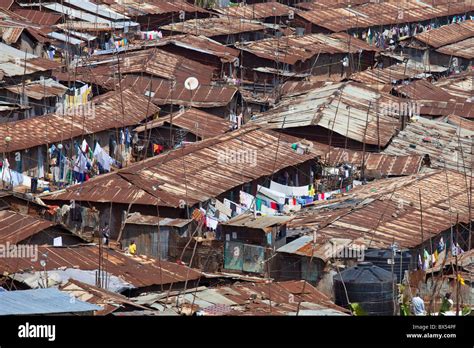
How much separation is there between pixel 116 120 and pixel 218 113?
4.11 m

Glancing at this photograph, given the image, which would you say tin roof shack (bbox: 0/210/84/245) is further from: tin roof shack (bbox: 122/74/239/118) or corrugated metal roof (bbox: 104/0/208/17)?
corrugated metal roof (bbox: 104/0/208/17)

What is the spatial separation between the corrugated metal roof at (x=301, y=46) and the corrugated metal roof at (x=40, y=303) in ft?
86.4

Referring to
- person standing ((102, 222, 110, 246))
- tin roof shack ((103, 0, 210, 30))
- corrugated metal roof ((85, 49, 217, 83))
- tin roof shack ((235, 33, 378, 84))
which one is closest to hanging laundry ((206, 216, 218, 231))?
person standing ((102, 222, 110, 246))

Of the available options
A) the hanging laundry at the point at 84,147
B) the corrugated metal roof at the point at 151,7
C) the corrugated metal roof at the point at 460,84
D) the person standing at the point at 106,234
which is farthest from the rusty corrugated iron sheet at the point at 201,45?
the person standing at the point at 106,234

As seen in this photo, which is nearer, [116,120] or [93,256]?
[93,256]

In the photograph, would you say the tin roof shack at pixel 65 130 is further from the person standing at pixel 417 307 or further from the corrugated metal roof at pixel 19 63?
the person standing at pixel 417 307

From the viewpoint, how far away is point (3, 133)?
23.2 m

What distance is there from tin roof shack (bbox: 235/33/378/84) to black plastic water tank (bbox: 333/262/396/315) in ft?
72.2

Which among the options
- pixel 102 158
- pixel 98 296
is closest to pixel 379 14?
pixel 102 158

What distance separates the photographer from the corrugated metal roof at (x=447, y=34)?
44781 millimetres
